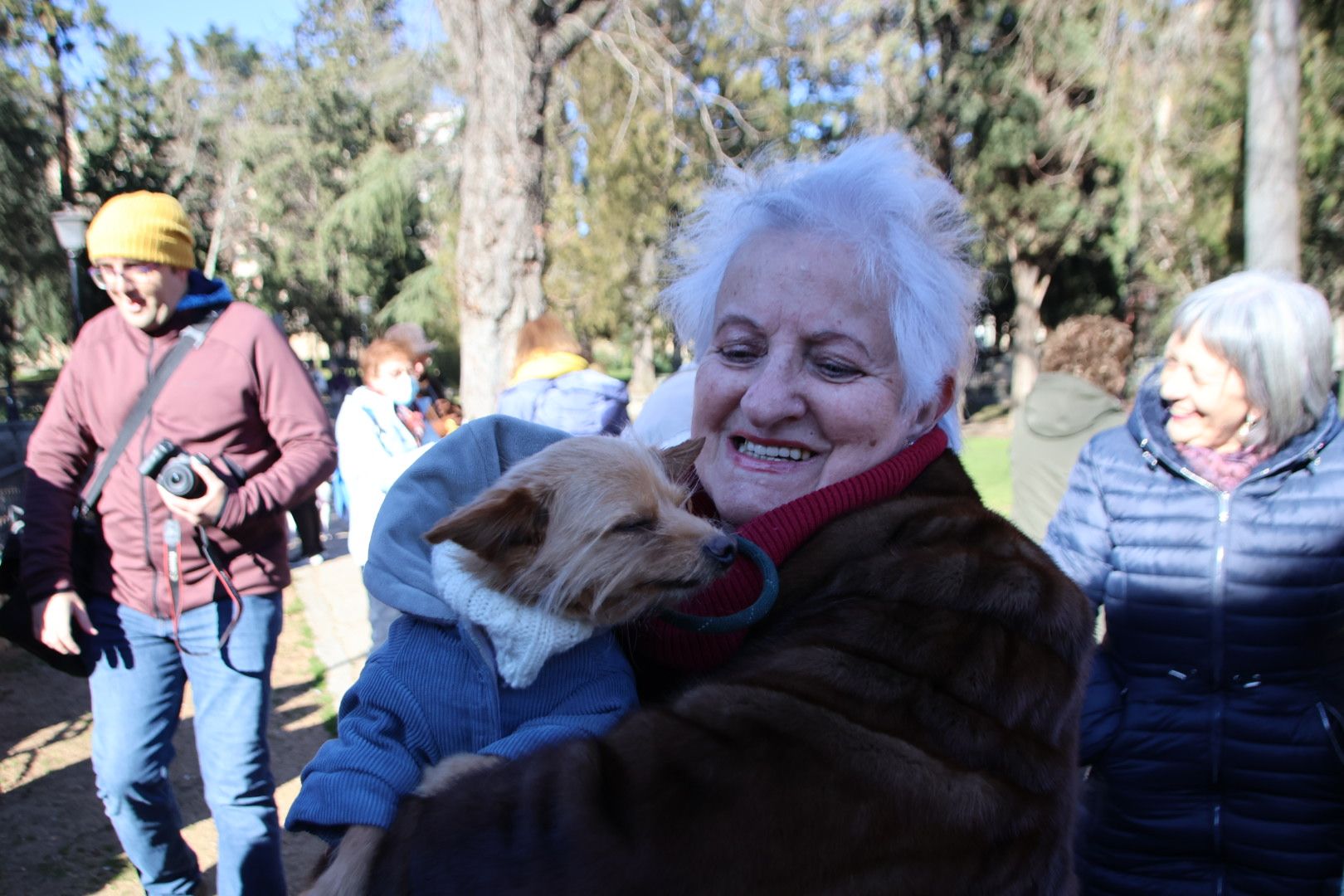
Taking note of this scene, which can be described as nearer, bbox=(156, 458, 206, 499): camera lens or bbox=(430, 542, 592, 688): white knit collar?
bbox=(430, 542, 592, 688): white knit collar

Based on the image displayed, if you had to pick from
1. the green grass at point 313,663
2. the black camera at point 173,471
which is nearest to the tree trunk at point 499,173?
the green grass at point 313,663

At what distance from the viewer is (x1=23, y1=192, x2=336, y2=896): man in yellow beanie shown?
11.8ft

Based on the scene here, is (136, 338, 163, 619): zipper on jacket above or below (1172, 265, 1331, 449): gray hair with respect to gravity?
below

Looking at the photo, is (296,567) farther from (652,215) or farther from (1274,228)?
(652,215)

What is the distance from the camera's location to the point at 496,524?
67.7 inches

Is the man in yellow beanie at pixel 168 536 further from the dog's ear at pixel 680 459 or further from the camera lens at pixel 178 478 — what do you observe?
the dog's ear at pixel 680 459

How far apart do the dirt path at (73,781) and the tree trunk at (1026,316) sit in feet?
78.4

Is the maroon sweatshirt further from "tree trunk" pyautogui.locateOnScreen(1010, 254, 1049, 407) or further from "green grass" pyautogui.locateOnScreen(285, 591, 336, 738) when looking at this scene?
"tree trunk" pyautogui.locateOnScreen(1010, 254, 1049, 407)

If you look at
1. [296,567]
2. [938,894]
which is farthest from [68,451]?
[296,567]

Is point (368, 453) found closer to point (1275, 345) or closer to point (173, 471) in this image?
point (173, 471)

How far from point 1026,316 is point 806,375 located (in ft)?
92.6

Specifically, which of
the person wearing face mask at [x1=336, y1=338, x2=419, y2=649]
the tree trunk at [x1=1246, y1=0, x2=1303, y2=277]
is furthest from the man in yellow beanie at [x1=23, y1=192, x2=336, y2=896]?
the tree trunk at [x1=1246, y1=0, x2=1303, y2=277]

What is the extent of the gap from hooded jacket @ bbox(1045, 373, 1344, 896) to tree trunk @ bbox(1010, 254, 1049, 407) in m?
25.6

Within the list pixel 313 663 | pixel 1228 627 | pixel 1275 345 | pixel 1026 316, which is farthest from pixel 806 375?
pixel 1026 316
